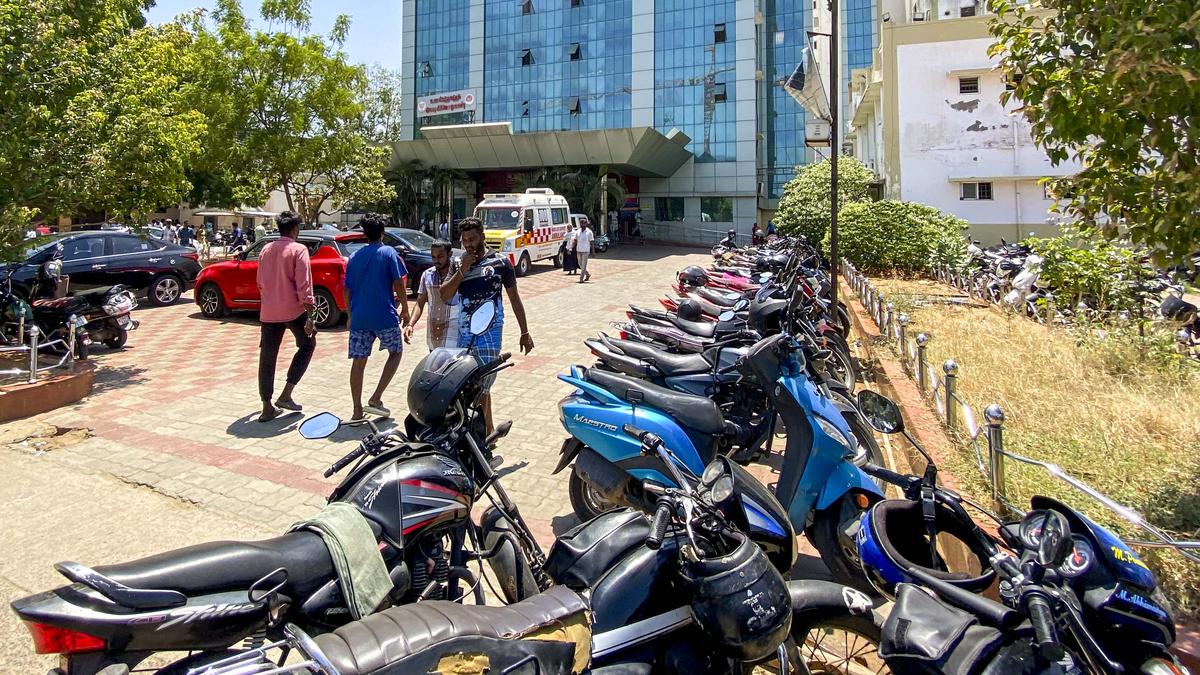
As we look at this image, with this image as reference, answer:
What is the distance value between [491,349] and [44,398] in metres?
4.63

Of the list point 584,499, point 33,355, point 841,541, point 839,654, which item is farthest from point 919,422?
point 33,355

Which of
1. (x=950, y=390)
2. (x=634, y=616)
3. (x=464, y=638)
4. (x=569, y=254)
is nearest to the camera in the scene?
(x=464, y=638)

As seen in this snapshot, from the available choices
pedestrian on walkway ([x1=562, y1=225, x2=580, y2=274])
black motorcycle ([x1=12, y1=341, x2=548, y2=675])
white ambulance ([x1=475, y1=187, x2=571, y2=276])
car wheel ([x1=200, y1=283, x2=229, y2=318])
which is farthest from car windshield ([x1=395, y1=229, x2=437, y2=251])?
black motorcycle ([x1=12, y1=341, x2=548, y2=675])

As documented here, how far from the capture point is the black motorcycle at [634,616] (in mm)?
1508

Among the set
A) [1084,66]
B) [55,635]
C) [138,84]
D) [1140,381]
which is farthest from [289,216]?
[1140,381]

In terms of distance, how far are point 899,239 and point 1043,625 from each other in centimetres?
1532

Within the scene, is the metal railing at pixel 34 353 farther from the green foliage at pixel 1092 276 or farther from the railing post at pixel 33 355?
the green foliage at pixel 1092 276

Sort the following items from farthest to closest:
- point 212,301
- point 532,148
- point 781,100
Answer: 1. point 781,100
2. point 532,148
3. point 212,301

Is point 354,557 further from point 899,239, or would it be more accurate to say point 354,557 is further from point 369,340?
point 899,239

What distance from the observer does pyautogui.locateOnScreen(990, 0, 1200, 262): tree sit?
2740 millimetres

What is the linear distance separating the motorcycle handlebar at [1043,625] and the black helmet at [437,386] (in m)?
1.89

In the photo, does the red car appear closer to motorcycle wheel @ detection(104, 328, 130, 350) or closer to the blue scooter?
motorcycle wheel @ detection(104, 328, 130, 350)

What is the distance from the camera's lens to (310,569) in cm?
191

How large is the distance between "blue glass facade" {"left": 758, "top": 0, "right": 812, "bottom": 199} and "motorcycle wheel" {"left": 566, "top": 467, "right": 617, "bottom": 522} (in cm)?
4359
